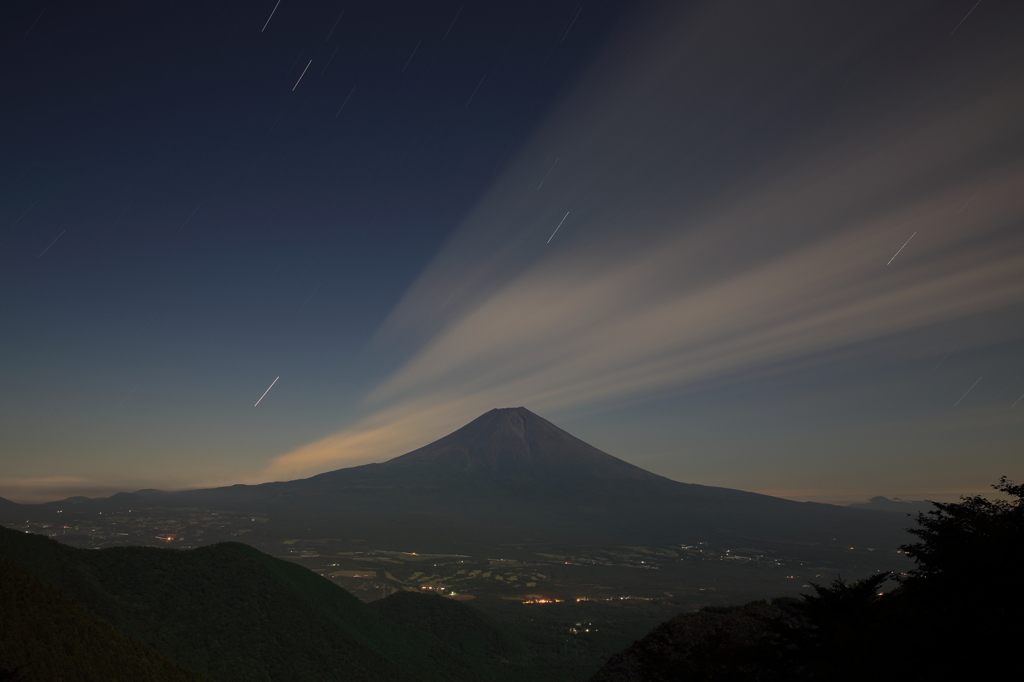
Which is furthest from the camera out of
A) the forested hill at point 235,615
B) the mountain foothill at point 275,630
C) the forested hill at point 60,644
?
the forested hill at point 235,615

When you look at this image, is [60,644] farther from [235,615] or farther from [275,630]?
[275,630]

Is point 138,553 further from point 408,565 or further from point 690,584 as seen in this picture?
point 690,584

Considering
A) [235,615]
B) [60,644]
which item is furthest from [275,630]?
[60,644]

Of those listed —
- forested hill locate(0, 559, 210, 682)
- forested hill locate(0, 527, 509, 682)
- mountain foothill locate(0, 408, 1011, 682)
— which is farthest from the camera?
forested hill locate(0, 527, 509, 682)

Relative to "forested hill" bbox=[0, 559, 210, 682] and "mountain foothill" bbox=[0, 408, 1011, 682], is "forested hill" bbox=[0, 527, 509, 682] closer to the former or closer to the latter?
"mountain foothill" bbox=[0, 408, 1011, 682]

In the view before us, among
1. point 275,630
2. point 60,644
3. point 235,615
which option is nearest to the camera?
point 60,644

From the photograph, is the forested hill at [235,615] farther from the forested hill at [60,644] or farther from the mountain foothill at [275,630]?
the forested hill at [60,644]

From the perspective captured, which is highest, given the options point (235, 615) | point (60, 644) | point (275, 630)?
point (60, 644)

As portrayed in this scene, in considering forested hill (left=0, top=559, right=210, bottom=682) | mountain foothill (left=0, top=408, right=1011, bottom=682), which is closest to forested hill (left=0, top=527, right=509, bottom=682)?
mountain foothill (left=0, top=408, right=1011, bottom=682)

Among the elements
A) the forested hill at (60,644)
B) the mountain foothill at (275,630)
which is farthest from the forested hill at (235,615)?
the forested hill at (60,644)
